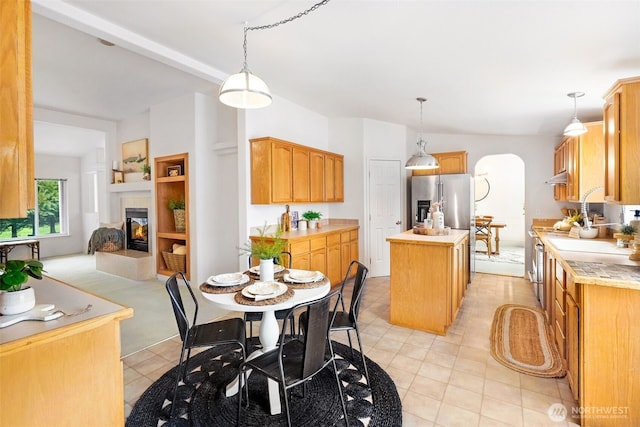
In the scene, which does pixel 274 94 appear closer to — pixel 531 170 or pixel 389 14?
pixel 389 14

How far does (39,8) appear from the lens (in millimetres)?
2062

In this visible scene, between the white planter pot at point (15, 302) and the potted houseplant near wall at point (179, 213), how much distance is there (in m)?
3.49

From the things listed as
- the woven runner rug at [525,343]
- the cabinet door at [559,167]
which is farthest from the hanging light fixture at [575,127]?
the woven runner rug at [525,343]

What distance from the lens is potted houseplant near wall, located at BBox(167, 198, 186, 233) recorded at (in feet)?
15.9

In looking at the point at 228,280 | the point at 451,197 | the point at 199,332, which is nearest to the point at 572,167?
the point at 451,197

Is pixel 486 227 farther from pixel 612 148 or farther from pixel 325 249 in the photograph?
→ pixel 612 148

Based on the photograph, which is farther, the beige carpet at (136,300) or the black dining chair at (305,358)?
the beige carpet at (136,300)

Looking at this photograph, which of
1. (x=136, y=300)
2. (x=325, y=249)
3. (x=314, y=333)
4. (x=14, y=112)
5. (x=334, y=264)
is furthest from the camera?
(x=334, y=264)

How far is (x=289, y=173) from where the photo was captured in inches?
160

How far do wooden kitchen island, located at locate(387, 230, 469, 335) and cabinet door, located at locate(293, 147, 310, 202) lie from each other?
1.61 metres

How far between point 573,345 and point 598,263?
0.57 meters

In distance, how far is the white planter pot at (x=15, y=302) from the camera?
136cm

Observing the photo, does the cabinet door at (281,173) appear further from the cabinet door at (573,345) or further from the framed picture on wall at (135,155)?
the framed picture on wall at (135,155)

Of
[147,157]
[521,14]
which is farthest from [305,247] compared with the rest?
[147,157]
